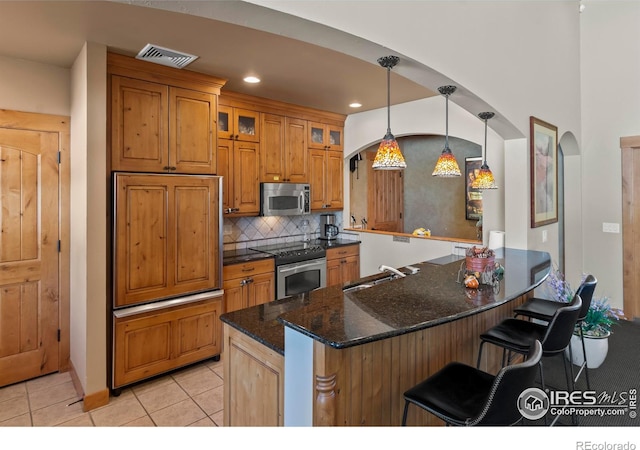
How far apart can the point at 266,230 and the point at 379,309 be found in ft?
10.2

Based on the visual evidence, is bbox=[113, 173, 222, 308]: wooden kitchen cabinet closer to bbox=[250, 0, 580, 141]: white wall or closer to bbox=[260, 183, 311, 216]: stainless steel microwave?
bbox=[260, 183, 311, 216]: stainless steel microwave

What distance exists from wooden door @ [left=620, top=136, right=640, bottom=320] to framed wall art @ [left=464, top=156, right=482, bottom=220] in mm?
2058

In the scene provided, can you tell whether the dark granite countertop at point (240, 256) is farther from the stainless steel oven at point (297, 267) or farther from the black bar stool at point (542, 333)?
the black bar stool at point (542, 333)

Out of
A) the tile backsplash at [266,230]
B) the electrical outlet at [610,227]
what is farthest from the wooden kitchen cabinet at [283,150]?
the electrical outlet at [610,227]

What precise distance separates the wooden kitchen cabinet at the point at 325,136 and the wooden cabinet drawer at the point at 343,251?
1.34 metres

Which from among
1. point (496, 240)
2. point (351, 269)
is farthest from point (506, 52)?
point (351, 269)

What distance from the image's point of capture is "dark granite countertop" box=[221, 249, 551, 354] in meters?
1.43

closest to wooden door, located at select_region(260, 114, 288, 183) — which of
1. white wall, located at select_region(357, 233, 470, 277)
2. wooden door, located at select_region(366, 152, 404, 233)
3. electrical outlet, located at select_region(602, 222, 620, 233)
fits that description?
white wall, located at select_region(357, 233, 470, 277)

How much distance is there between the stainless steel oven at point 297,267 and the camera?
13.2 feet

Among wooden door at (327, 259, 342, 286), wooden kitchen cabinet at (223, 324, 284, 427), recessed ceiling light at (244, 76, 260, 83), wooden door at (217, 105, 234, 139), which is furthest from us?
wooden door at (327, 259, 342, 286)

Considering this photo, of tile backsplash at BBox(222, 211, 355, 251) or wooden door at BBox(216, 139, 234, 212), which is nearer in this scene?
wooden door at BBox(216, 139, 234, 212)
